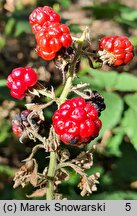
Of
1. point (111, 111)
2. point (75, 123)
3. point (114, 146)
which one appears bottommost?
point (114, 146)

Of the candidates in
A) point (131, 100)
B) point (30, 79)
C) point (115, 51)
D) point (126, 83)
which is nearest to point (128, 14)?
point (126, 83)

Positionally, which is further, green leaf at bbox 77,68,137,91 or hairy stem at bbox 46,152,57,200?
green leaf at bbox 77,68,137,91

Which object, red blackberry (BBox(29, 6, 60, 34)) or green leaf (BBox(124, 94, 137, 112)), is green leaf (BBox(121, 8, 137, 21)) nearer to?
green leaf (BBox(124, 94, 137, 112))

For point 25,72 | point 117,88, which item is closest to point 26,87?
point 25,72

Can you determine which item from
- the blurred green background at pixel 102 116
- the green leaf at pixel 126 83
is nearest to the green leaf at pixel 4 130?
the blurred green background at pixel 102 116

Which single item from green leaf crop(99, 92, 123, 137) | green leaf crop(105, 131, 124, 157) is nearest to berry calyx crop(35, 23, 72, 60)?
green leaf crop(99, 92, 123, 137)

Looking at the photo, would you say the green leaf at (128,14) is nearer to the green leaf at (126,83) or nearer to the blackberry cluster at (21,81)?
the green leaf at (126,83)

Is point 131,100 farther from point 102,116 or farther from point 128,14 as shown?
point 128,14

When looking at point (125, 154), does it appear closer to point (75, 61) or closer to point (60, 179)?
point (60, 179)
